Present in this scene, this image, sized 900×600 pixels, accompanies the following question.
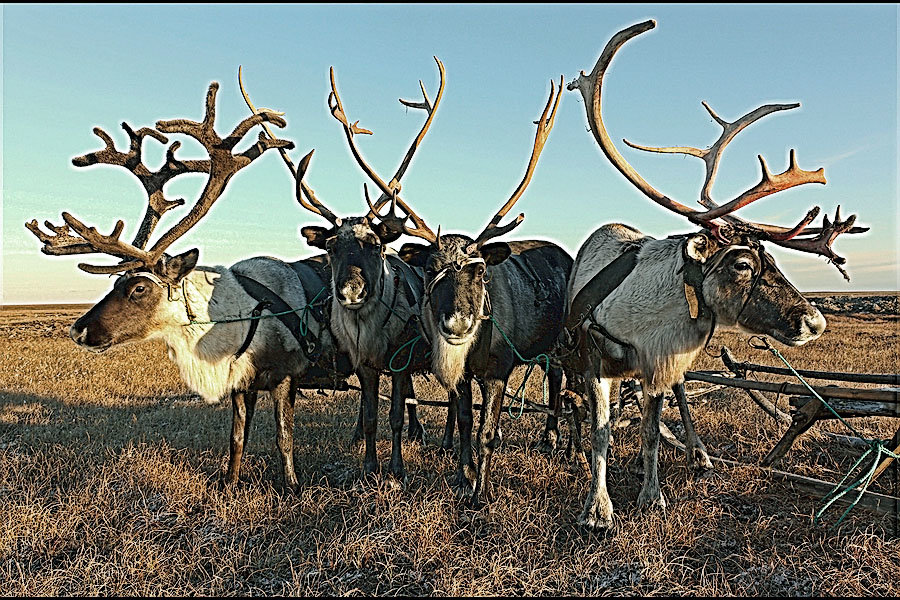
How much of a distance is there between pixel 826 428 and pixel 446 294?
5.96 metres

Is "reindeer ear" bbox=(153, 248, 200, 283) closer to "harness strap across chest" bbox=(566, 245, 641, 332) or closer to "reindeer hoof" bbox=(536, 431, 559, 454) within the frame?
"harness strap across chest" bbox=(566, 245, 641, 332)

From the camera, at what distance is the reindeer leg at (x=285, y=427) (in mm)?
5977

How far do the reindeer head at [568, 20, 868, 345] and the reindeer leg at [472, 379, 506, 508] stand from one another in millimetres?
2040

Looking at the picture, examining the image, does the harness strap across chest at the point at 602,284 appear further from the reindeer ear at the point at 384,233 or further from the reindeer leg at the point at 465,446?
the reindeer ear at the point at 384,233

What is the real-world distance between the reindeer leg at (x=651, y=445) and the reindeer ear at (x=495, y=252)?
1907 mm

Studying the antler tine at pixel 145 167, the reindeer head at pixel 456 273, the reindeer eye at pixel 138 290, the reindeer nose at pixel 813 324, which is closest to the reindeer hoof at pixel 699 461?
the reindeer nose at pixel 813 324

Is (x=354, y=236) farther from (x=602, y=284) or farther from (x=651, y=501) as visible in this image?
(x=651, y=501)

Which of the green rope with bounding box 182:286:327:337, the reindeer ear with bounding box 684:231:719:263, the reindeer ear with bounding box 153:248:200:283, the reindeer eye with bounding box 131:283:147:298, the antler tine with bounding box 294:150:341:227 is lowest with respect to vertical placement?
the green rope with bounding box 182:286:327:337

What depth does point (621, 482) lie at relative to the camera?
5906 mm

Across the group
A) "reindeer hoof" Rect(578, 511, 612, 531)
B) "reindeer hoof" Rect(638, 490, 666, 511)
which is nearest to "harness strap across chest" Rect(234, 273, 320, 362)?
"reindeer hoof" Rect(578, 511, 612, 531)

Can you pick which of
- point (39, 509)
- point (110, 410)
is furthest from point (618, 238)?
point (110, 410)

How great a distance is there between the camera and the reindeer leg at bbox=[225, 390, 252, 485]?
19.5 feet

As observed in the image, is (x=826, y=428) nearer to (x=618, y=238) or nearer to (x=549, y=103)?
(x=618, y=238)

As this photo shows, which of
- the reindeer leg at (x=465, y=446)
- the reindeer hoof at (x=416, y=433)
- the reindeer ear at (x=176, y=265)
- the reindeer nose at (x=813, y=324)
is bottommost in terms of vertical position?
the reindeer hoof at (x=416, y=433)
